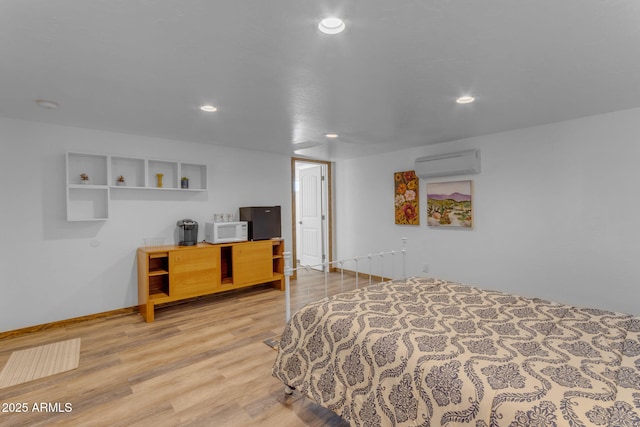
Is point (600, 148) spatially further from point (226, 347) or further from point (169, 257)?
point (169, 257)

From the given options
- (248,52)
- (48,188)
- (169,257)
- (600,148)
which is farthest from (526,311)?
(48,188)

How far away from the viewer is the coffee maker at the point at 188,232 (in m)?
4.02

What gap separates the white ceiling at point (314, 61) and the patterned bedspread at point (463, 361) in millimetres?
1622

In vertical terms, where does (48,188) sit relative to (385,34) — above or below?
below

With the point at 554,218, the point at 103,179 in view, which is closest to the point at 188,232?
the point at 103,179

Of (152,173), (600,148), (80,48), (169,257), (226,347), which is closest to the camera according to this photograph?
(80,48)

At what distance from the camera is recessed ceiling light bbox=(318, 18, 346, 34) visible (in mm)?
1536

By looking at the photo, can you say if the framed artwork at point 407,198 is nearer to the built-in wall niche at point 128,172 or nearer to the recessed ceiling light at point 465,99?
the recessed ceiling light at point 465,99

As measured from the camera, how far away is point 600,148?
3.12 meters

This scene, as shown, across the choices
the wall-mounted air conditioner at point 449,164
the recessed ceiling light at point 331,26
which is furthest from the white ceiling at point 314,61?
the wall-mounted air conditioner at point 449,164

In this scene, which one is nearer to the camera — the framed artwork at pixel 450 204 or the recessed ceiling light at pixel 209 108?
the recessed ceiling light at pixel 209 108

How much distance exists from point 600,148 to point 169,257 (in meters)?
4.83

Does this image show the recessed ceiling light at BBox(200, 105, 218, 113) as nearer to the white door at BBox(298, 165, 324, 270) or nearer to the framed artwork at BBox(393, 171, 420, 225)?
the framed artwork at BBox(393, 171, 420, 225)

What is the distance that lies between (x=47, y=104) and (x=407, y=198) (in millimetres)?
4373
